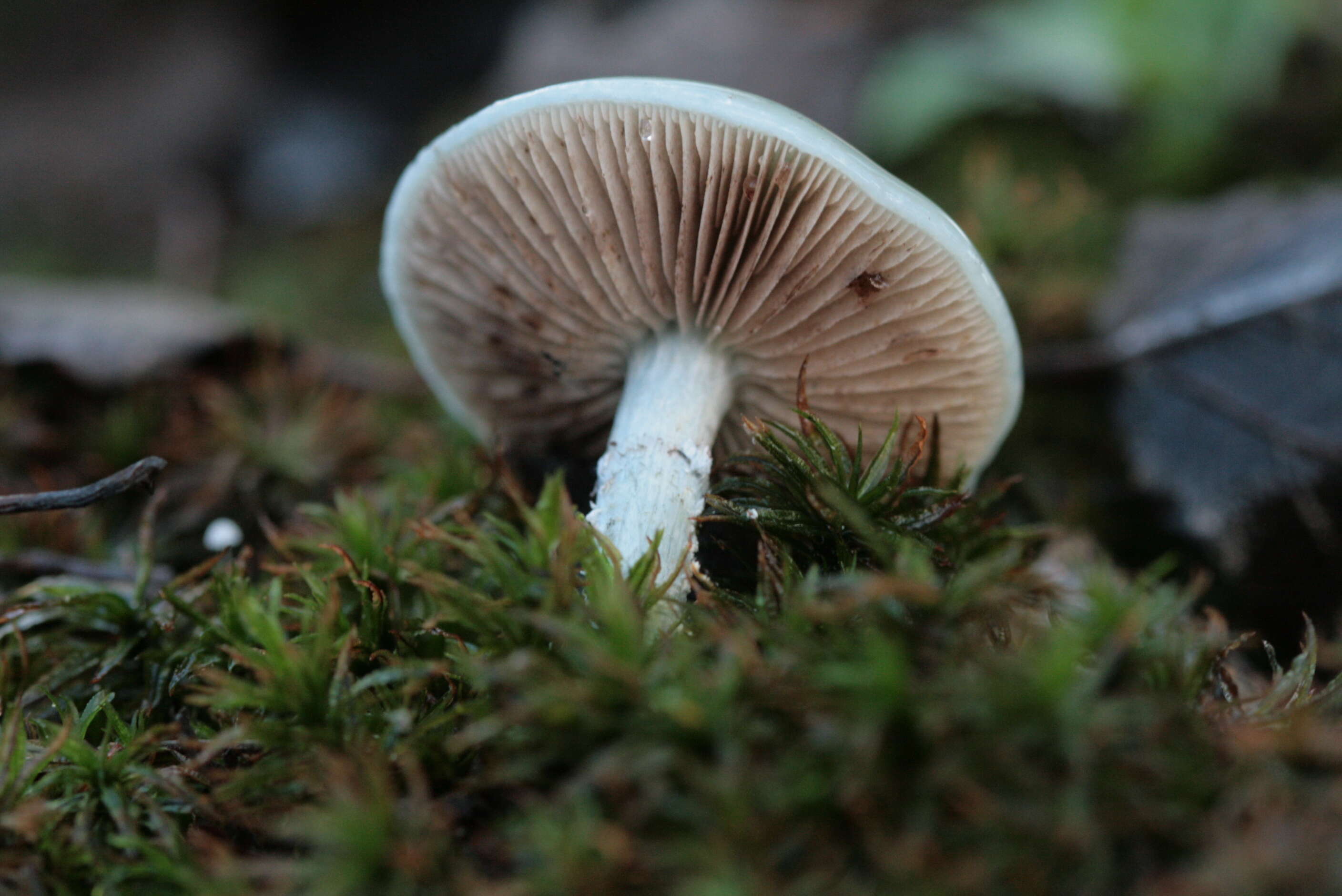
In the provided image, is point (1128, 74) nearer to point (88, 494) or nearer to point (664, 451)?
point (664, 451)

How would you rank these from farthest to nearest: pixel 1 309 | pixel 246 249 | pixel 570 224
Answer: pixel 246 249 → pixel 1 309 → pixel 570 224

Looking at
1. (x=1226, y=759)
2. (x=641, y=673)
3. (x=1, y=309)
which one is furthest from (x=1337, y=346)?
(x=1, y=309)

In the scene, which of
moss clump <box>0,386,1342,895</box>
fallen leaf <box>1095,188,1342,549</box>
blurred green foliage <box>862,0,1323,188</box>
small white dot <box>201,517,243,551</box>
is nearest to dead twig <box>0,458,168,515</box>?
moss clump <box>0,386,1342,895</box>

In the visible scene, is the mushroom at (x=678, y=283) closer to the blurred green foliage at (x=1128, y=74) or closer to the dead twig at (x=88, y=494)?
the dead twig at (x=88, y=494)

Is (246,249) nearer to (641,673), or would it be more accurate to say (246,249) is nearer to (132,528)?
(132,528)

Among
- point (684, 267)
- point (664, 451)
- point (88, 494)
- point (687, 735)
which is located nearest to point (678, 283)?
point (684, 267)

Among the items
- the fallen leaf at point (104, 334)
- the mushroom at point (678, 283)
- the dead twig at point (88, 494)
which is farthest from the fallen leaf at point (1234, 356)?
the fallen leaf at point (104, 334)
